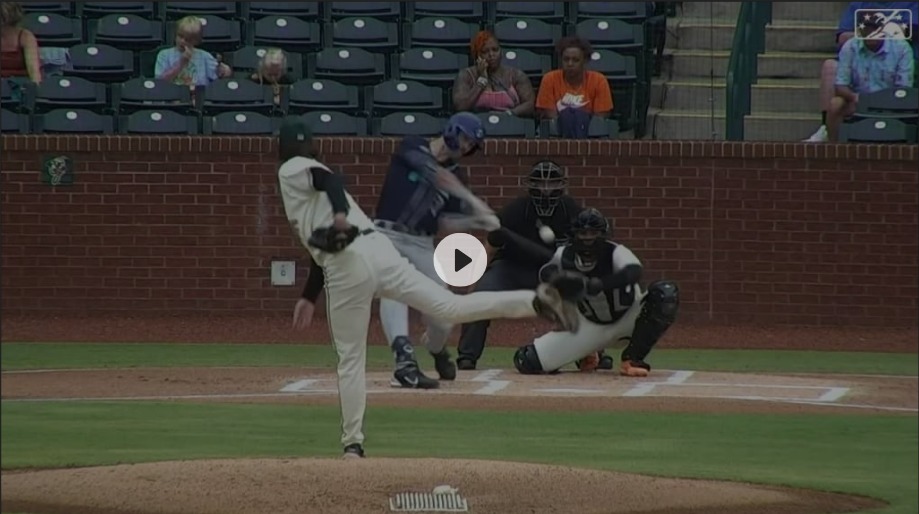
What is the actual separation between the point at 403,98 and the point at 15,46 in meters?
3.68

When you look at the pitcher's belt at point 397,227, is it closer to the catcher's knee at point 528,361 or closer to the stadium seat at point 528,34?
the catcher's knee at point 528,361

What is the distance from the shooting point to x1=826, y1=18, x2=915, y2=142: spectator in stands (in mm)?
12961

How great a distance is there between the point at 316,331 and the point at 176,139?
2.13 m

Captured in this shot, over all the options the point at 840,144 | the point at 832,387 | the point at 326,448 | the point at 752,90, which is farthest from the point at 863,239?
the point at 326,448

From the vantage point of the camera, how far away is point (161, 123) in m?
13.9

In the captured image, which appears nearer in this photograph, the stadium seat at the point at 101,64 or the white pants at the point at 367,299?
the white pants at the point at 367,299

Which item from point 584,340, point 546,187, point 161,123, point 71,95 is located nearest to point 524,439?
point 584,340

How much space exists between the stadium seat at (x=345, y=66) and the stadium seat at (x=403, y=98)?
0.26 m

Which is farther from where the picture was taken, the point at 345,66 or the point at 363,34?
the point at 363,34

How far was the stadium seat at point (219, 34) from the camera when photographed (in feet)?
44.8

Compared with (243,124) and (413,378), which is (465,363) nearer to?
(413,378)

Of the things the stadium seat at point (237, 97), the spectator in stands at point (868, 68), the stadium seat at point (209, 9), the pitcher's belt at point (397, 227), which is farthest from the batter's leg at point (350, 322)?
the stadium seat at point (209, 9)

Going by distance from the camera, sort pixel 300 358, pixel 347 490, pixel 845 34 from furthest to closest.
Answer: pixel 300 358 < pixel 845 34 < pixel 347 490

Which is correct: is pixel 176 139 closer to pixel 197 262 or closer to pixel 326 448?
pixel 197 262
